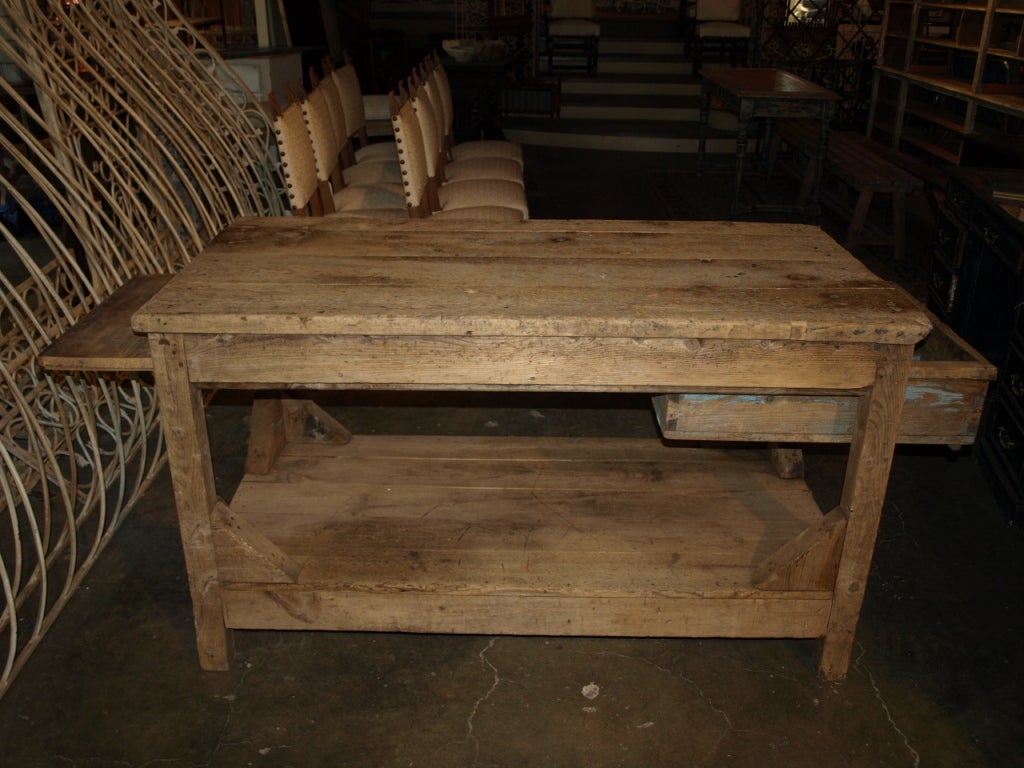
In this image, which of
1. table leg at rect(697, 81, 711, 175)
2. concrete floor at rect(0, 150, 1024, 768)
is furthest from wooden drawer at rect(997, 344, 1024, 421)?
table leg at rect(697, 81, 711, 175)

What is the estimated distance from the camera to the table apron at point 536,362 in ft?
5.51

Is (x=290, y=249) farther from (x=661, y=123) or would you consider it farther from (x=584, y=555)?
(x=661, y=123)

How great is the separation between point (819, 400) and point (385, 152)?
3.54 m

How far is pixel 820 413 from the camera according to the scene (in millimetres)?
1837

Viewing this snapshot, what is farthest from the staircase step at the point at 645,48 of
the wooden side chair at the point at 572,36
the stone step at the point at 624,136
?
the stone step at the point at 624,136

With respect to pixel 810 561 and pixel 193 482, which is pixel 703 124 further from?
pixel 193 482

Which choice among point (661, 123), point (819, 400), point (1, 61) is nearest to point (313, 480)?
point (819, 400)

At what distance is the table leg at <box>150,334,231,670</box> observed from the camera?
171 cm

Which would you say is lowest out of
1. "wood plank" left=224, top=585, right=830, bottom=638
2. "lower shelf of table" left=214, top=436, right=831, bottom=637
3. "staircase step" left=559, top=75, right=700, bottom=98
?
"wood plank" left=224, top=585, right=830, bottom=638

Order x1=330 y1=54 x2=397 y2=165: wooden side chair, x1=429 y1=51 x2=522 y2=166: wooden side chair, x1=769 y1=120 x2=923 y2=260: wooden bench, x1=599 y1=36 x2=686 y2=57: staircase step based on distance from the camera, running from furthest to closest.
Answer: x1=599 y1=36 x2=686 y2=57: staircase step
x1=429 y1=51 x2=522 y2=166: wooden side chair
x1=769 y1=120 x2=923 y2=260: wooden bench
x1=330 y1=54 x2=397 y2=165: wooden side chair

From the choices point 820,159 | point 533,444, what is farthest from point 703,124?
point 533,444

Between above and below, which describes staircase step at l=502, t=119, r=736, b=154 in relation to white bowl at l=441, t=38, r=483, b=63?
below

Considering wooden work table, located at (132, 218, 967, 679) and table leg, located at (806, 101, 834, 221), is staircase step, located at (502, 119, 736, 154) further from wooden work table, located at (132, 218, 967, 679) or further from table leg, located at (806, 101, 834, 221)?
wooden work table, located at (132, 218, 967, 679)

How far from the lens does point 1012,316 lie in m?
2.85
